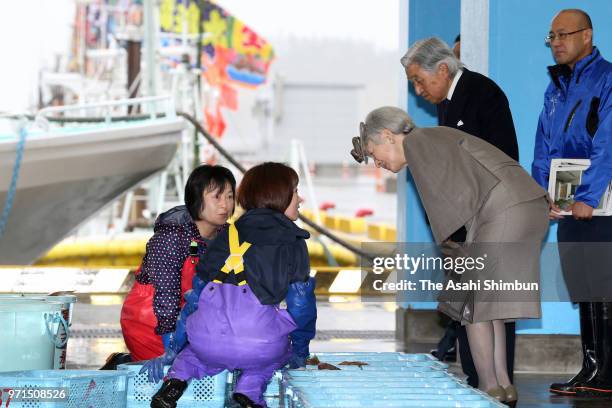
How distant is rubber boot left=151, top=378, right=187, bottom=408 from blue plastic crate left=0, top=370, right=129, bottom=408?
131 millimetres

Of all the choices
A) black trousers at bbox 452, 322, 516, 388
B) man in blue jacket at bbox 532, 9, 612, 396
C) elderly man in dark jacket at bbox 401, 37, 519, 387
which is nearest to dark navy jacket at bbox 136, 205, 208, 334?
elderly man in dark jacket at bbox 401, 37, 519, 387

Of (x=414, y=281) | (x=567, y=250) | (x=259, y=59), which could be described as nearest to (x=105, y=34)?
(x=259, y=59)

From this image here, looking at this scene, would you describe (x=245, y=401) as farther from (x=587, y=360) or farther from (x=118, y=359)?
(x=587, y=360)

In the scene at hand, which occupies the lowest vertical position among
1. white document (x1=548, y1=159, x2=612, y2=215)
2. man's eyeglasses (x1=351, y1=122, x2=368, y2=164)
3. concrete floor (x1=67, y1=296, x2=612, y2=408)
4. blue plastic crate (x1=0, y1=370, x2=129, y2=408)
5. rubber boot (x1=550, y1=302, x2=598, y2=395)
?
concrete floor (x1=67, y1=296, x2=612, y2=408)

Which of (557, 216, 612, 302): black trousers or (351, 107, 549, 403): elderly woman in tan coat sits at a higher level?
(351, 107, 549, 403): elderly woman in tan coat

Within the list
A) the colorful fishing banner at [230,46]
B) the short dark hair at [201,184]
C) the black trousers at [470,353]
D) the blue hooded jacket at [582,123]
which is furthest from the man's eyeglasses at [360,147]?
the colorful fishing banner at [230,46]

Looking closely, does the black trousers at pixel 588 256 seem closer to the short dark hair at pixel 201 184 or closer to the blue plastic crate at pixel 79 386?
the short dark hair at pixel 201 184

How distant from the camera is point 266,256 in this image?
389 cm

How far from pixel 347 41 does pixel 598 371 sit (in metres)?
57.6

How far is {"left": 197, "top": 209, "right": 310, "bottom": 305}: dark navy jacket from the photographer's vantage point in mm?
3877

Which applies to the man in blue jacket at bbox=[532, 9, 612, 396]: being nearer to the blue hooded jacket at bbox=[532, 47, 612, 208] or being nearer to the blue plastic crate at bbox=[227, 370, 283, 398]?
the blue hooded jacket at bbox=[532, 47, 612, 208]

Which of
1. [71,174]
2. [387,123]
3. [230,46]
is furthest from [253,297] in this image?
[230,46]

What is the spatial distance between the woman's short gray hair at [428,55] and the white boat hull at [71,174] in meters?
7.78

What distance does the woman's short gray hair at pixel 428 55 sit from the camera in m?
4.37
